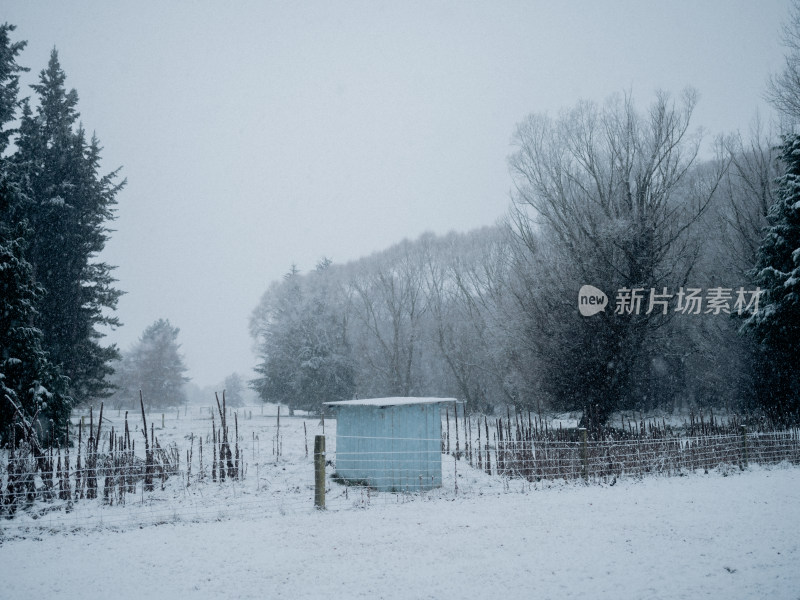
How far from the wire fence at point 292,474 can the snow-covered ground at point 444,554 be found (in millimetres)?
910

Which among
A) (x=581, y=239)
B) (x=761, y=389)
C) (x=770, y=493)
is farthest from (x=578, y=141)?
(x=770, y=493)

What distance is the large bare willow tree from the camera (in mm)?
18500

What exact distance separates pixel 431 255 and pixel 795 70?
25.2 m

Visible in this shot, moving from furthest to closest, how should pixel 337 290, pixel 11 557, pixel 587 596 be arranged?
pixel 337 290, pixel 11 557, pixel 587 596

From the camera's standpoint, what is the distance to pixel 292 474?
38.5 ft

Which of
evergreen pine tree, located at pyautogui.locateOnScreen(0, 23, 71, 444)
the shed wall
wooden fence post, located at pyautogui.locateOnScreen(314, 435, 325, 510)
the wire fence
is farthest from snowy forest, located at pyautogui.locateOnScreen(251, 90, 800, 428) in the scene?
evergreen pine tree, located at pyautogui.locateOnScreen(0, 23, 71, 444)

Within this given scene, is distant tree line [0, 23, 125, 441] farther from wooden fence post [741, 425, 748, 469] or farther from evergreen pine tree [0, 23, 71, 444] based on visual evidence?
wooden fence post [741, 425, 748, 469]

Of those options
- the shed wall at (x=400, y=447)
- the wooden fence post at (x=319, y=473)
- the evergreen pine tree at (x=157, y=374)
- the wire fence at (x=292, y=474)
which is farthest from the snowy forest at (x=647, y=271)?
the evergreen pine tree at (x=157, y=374)

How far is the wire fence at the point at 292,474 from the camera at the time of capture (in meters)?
8.19

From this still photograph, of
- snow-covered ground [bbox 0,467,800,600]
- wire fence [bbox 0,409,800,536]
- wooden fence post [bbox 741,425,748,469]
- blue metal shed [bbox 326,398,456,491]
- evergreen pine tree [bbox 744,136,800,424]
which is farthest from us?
evergreen pine tree [bbox 744,136,800,424]

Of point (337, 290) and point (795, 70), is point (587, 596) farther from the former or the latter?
point (337, 290)

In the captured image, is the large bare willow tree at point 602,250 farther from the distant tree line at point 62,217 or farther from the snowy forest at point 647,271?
the distant tree line at point 62,217

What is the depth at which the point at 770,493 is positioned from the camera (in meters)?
9.36

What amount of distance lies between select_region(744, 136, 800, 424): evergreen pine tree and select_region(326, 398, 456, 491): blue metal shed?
1376 centimetres
